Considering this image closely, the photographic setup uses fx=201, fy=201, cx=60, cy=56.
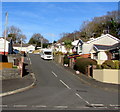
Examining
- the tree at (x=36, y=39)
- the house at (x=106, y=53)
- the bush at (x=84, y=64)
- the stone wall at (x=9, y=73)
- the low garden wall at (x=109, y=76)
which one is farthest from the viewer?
the tree at (x=36, y=39)

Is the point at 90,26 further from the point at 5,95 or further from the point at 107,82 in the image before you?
the point at 5,95

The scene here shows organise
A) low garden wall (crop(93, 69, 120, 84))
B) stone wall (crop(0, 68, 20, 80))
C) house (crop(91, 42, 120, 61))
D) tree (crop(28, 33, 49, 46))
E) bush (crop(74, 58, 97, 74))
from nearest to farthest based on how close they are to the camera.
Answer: stone wall (crop(0, 68, 20, 80)), low garden wall (crop(93, 69, 120, 84)), bush (crop(74, 58, 97, 74)), house (crop(91, 42, 120, 61)), tree (crop(28, 33, 49, 46))

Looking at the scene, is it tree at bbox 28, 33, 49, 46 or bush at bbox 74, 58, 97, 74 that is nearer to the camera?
bush at bbox 74, 58, 97, 74

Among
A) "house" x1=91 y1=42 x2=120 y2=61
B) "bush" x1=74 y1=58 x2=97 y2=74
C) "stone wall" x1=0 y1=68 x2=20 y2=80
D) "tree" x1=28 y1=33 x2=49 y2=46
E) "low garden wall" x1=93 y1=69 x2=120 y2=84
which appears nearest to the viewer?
"stone wall" x1=0 y1=68 x2=20 y2=80

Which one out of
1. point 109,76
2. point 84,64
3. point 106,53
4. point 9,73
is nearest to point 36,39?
point 106,53

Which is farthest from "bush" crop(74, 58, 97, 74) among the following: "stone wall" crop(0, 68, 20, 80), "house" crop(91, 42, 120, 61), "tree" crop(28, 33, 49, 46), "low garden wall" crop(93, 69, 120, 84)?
"tree" crop(28, 33, 49, 46)

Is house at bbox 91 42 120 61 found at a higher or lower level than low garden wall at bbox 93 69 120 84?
higher

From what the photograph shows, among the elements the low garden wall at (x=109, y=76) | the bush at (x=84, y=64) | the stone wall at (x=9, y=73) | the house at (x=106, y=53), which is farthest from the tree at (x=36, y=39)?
the stone wall at (x=9, y=73)

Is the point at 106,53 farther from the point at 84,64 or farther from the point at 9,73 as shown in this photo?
the point at 9,73

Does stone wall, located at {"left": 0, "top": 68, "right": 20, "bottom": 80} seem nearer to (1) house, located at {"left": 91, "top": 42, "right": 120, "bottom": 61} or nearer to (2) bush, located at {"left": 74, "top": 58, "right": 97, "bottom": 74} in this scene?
(2) bush, located at {"left": 74, "top": 58, "right": 97, "bottom": 74}

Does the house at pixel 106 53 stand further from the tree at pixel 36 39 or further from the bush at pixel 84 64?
the tree at pixel 36 39

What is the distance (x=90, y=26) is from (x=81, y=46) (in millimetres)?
26641

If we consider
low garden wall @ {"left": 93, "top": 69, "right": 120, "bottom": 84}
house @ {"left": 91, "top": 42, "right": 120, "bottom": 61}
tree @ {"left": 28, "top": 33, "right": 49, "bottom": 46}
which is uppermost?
tree @ {"left": 28, "top": 33, "right": 49, "bottom": 46}

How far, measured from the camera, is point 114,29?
67.5 m
